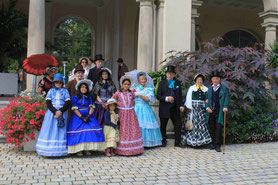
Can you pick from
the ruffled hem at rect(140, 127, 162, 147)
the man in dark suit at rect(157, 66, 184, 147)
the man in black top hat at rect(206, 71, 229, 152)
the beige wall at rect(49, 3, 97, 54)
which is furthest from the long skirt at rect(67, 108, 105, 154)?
the beige wall at rect(49, 3, 97, 54)

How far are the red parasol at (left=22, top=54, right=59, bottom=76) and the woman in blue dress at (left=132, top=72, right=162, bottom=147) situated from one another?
200 cm

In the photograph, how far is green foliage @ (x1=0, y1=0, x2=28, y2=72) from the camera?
10664 millimetres

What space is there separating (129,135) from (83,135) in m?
0.88

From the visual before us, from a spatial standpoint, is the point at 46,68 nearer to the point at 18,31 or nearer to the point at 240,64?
the point at 240,64

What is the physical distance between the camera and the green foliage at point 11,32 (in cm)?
1066

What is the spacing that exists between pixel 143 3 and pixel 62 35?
1004 centimetres

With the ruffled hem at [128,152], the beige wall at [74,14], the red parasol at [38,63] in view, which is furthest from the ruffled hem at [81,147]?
the beige wall at [74,14]

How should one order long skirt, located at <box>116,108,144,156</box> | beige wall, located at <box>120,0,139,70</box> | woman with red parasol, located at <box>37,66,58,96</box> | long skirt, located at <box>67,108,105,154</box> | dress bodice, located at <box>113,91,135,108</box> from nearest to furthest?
1. long skirt, located at <box>67,108,105,154</box>
2. long skirt, located at <box>116,108,144,156</box>
3. dress bodice, located at <box>113,91,135,108</box>
4. woman with red parasol, located at <box>37,66,58,96</box>
5. beige wall, located at <box>120,0,139,70</box>

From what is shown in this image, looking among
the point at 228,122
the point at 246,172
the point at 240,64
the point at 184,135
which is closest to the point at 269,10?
the point at 240,64

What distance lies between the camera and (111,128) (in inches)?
218

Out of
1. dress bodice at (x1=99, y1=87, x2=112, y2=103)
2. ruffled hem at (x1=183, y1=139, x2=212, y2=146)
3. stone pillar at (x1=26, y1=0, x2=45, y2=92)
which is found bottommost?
ruffled hem at (x1=183, y1=139, x2=212, y2=146)

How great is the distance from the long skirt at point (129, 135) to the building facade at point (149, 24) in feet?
10.4

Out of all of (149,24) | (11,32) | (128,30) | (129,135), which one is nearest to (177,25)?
(149,24)

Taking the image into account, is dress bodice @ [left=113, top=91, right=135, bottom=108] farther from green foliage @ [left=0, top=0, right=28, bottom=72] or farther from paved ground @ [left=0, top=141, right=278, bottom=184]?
green foliage @ [left=0, top=0, right=28, bottom=72]
